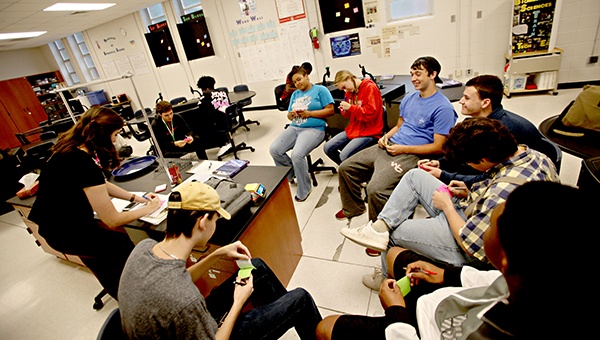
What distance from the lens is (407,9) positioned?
4.88m

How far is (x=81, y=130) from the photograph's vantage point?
5.40ft

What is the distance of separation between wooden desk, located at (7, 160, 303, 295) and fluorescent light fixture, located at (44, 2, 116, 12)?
5.01 meters

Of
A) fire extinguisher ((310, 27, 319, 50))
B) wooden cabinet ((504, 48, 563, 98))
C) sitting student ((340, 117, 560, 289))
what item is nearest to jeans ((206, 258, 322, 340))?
sitting student ((340, 117, 560, 289))

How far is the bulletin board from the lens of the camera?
17.0 ft

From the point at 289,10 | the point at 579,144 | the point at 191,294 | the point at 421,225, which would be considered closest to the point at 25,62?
the point at 289,10

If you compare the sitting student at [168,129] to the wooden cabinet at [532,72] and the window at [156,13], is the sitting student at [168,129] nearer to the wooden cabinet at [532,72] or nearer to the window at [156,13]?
the wooden cabinet at [532,72]

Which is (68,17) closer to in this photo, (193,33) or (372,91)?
(193,33)

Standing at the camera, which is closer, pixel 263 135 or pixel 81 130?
pixel 81 130

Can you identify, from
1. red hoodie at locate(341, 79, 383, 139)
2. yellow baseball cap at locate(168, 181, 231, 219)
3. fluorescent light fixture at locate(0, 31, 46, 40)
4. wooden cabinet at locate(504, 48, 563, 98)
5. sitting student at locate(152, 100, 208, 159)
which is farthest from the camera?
fluorescent light fixture at locate(0, 31, 46, 40)

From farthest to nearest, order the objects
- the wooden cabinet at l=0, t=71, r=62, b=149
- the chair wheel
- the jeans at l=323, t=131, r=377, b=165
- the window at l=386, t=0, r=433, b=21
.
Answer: the wooden cabinet at l=0, t=71, r=62, b=149 → the window at l=386, t=0, r=433, b=21 → the jeans at l=323, t=131, r=377, b=165 → the chair wheel

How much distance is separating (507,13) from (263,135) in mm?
4669

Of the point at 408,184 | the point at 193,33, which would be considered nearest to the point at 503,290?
the point at 408,184

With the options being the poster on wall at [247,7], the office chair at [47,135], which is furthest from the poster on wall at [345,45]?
the office chair at [47,135]

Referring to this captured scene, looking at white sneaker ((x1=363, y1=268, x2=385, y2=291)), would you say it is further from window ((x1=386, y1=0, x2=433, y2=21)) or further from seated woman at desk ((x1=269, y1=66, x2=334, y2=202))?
window ((x1=386, y1=0, x2=433, y2=21))
